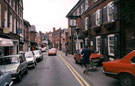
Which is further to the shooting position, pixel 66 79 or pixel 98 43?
pixel 98 43

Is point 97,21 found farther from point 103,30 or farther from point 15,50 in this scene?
point 15,50

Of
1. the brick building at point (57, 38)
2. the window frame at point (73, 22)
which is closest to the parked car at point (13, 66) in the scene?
the window frame at point (73, 22)

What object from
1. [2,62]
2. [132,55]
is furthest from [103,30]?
[2,62]

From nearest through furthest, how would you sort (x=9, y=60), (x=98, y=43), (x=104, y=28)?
(x=9, y=60), (x=104, y=28), (x=98, y=43)

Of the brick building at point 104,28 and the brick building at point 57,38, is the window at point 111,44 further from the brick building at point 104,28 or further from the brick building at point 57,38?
the brick building at point 57,38

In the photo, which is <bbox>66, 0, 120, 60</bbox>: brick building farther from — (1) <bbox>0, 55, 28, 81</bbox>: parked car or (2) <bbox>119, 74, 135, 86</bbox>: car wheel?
(1) <bbox>0, 55, 28, 81</bbox>: parked car

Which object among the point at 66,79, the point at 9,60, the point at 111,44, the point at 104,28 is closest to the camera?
the point at 66,79

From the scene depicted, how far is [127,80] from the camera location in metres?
5.53

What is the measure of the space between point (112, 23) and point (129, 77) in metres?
8.96

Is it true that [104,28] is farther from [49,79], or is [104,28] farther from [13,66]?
[13,66]

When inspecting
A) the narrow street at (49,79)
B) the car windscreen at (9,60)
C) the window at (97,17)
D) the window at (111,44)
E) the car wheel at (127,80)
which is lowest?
the narrow street at (49,79)

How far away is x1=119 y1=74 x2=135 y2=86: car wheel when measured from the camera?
535cm

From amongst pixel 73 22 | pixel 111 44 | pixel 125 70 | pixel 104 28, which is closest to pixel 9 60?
pixel 125 70

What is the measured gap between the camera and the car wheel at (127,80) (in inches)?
211
